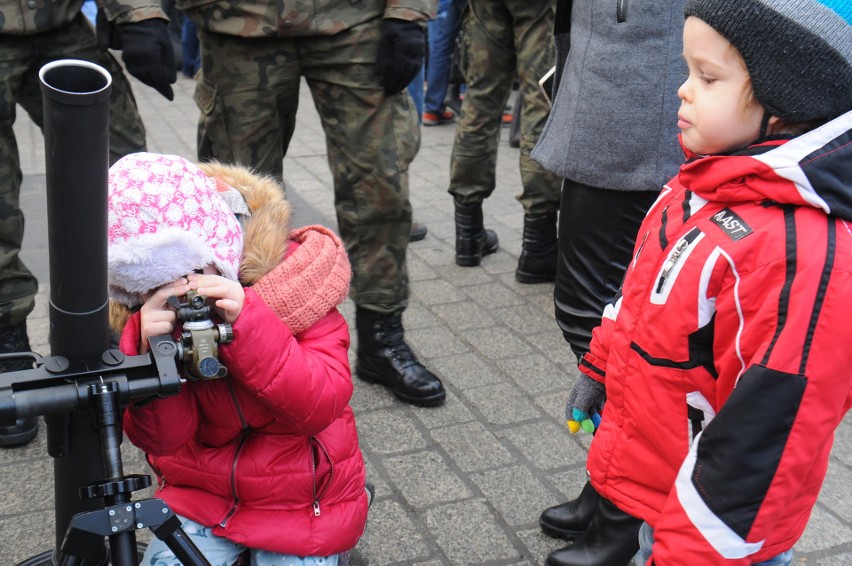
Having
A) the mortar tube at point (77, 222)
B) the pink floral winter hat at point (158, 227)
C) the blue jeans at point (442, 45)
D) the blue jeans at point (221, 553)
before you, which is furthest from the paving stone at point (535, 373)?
the blue jeans at point (442, 45)

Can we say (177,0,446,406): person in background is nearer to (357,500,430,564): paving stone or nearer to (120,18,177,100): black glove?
(120,18,177,100): black glove

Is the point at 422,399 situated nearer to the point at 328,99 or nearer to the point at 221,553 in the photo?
the point at 328,99

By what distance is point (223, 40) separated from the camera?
2.97 meters

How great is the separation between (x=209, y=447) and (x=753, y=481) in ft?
3.59

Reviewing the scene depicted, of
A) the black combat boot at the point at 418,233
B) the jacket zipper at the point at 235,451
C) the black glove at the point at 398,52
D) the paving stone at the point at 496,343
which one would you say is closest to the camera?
the jacket zipper at the point at 235,451

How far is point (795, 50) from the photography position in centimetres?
150

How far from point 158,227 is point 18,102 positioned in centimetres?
170

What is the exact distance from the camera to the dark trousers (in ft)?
8.61

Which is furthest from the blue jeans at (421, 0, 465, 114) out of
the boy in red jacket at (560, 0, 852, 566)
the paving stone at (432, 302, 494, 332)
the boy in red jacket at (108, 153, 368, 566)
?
the boy in red jacket at (560, 0, 852, 566)

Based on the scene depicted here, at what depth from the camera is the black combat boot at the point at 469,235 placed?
4.50m

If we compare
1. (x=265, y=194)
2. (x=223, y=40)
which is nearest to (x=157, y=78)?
(x=223, y=40)

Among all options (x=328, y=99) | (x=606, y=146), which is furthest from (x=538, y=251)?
(x=606, y=146)

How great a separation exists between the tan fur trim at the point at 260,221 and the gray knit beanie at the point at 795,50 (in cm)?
93

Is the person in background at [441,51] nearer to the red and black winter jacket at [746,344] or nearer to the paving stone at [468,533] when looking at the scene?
the paving stone at [468,533]
